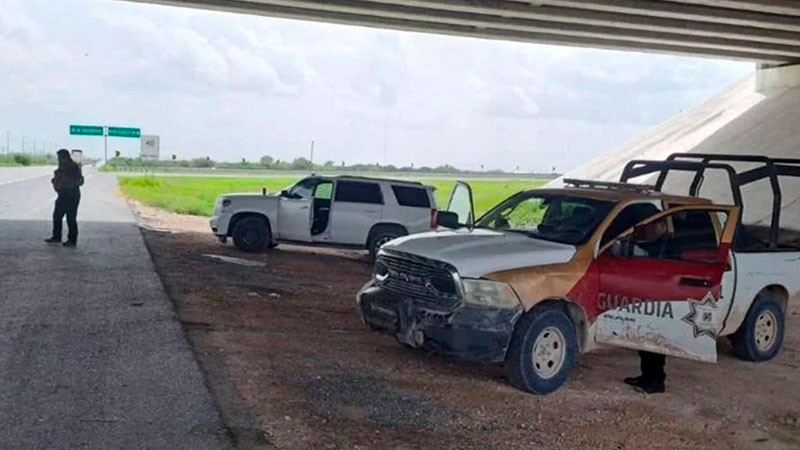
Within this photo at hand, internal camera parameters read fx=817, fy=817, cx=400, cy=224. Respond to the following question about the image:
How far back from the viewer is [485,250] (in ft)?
25.1

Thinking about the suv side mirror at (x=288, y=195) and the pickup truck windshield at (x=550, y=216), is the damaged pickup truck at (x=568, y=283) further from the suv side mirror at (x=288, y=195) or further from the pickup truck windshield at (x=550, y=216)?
the suv side mirror at (x=288, y=195)

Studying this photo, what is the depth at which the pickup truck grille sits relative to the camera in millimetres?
7449

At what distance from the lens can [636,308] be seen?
781 cm

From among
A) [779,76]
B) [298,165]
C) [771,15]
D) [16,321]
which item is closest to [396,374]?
[16,321]

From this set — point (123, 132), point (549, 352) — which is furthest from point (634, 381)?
point (123, 132)

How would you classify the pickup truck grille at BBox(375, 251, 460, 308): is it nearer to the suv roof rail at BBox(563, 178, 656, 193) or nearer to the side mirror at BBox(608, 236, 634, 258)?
the side mirror at BBox(608, 236, 634, 258)

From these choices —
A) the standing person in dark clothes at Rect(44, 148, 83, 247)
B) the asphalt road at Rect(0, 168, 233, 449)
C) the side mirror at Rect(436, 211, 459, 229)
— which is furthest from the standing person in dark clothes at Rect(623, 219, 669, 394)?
the standing person in dark clothes at Rect(44, 148, 83, 247)

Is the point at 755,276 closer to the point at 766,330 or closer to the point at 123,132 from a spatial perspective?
the point at 766,330

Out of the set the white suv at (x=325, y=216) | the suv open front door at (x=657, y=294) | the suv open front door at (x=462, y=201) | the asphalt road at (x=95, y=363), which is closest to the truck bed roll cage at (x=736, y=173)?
the suv open front door at (x=657, y=294)

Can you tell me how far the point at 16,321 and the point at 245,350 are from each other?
2.78 metres

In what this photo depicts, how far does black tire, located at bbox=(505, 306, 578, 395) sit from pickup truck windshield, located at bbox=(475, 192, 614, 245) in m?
0.83

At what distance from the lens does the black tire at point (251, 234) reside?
17438 millimetres

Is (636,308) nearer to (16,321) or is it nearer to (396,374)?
(396,374)

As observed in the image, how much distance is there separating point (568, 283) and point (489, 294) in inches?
30.8
